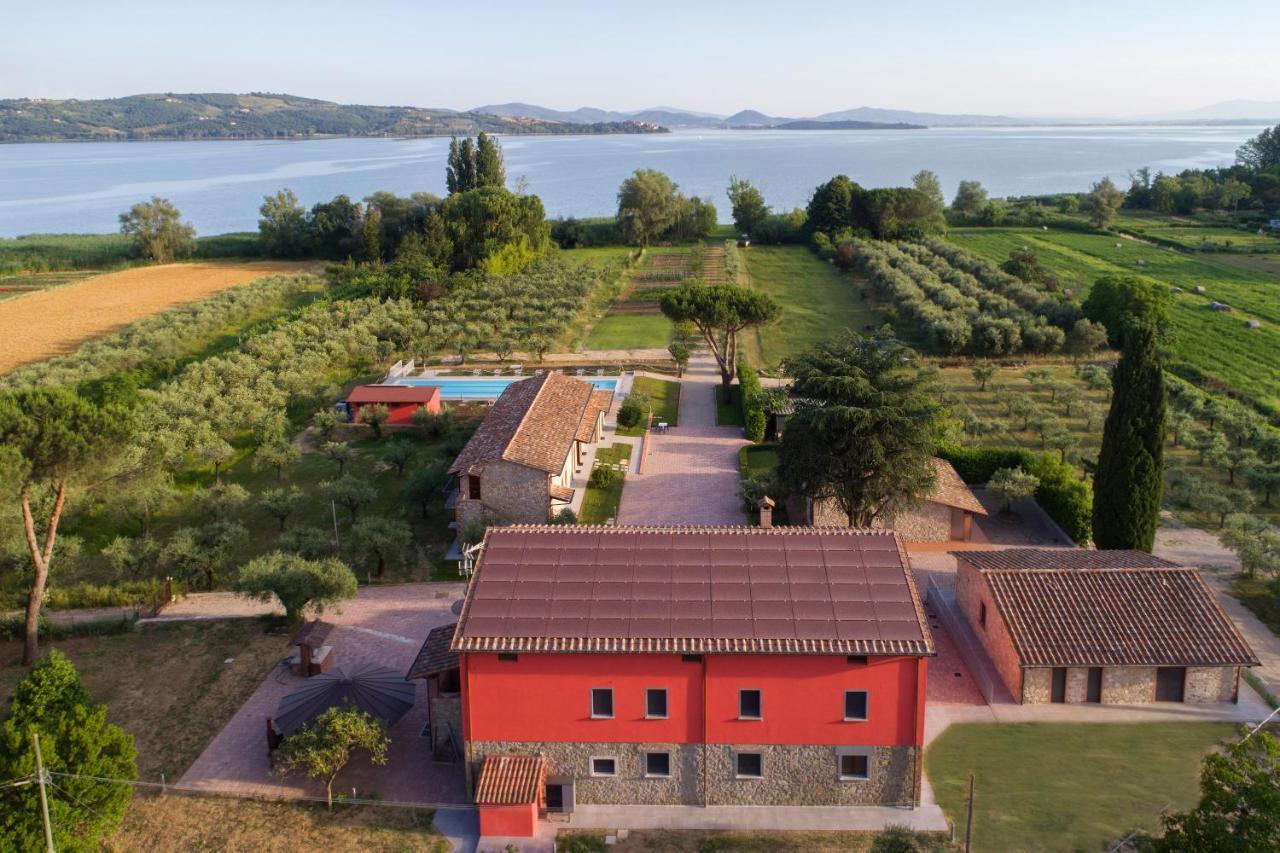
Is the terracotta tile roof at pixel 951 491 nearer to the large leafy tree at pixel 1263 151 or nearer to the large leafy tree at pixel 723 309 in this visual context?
the large leafy tree at pixel 723 309

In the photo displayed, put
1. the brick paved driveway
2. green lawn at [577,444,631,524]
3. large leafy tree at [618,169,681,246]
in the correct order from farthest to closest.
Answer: large leafy tree at [618,169,681,246], green lawn at [577,444,631,524], the brick paved driveway

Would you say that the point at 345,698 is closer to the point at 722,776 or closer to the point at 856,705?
the point at 722,776

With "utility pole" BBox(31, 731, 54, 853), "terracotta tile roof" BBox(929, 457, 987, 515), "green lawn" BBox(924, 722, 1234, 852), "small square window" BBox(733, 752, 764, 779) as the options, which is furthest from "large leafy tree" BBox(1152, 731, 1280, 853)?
"utility pole" BBox(31, 731, 54, 853)

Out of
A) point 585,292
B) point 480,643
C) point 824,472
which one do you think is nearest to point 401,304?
point 585,292

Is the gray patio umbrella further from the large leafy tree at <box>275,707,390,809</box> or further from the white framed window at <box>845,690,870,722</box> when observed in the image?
the white framed window at <box>845,690,870,722</box>

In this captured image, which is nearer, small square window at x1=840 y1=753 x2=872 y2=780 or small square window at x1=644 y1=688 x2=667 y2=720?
small square window at x1=644 y1=688 x2=667 y2=720

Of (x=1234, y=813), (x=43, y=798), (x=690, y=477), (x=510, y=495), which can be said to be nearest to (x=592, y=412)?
(x=690, y=477)

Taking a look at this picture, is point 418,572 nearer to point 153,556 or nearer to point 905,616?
point 153,556
